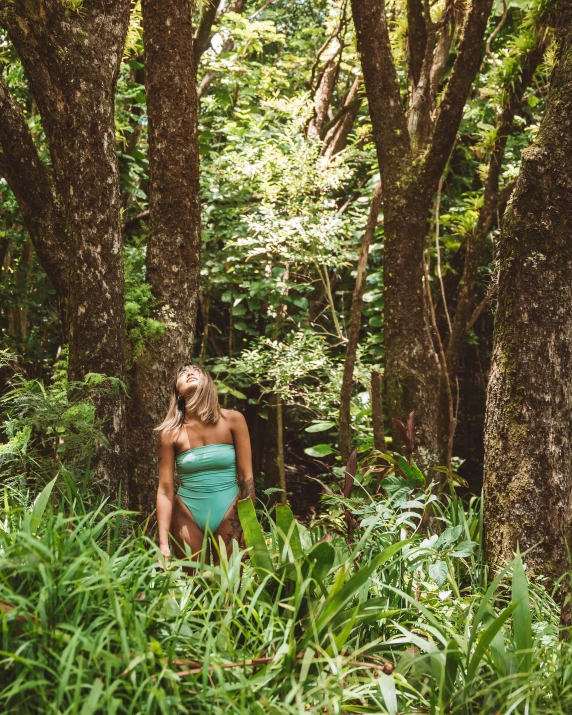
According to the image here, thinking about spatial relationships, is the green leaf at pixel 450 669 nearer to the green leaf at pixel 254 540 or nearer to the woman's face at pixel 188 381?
the green leaf at pixel 254 540

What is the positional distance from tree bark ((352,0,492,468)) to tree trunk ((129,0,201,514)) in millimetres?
1335

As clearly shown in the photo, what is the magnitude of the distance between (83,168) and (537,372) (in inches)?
101

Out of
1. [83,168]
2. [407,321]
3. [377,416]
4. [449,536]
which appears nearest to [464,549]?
[449,536]

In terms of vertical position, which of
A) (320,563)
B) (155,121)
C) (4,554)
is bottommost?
(320,563)

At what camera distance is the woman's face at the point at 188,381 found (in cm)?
358

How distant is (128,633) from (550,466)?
2.20 meters

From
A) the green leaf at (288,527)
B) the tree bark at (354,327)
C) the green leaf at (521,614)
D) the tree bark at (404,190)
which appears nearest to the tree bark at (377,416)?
the tree bark at (354,327)

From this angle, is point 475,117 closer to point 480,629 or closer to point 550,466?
point 550,466

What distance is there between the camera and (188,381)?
3605 millimetres

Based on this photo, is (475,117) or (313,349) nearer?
(313,349)

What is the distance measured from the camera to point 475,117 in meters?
7.95

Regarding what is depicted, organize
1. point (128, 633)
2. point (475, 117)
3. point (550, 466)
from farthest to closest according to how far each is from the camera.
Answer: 1. point (475, 117)
2. point (550, 466)
3. point (128, 633)

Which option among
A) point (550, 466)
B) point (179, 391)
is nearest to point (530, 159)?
point (550, 466)

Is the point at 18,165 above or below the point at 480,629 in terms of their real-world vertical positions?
above
